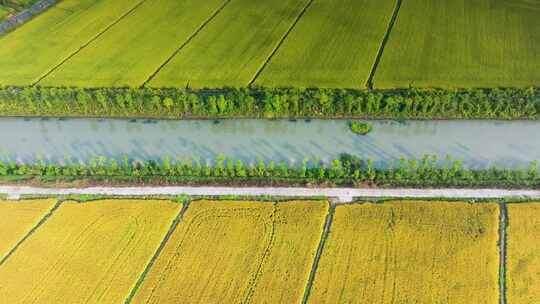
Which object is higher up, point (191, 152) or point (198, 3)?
point (198, 3)

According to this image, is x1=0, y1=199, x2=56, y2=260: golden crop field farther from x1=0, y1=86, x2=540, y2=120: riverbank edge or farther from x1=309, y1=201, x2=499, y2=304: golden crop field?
x1=309, y1=201, x2=499, y2=304: golden crop field

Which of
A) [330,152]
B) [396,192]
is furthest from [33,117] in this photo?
[396,192]

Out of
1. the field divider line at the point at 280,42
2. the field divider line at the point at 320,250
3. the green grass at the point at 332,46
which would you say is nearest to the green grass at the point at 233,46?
the field divider line at the point at 280,42

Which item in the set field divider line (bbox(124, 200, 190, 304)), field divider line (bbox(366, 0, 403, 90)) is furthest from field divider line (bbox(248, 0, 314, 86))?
field divider line (bbox(124, 200, 190, 304))

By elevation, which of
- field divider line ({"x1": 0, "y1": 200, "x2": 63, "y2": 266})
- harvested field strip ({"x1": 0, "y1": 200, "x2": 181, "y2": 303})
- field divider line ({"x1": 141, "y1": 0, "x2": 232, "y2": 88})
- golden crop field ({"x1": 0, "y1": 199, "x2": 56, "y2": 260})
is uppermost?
field divider line ({"x1": 141, "y1": 0, "x2": 232, "y2": 88})

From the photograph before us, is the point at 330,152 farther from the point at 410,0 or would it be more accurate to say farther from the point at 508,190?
the point at 410,0

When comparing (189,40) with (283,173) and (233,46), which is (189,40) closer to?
(233,46)

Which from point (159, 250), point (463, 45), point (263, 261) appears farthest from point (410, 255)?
point (463, 45)
